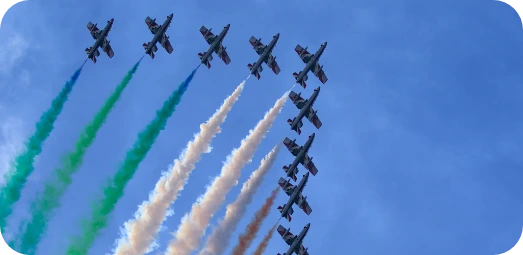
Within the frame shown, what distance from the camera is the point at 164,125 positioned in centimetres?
11394

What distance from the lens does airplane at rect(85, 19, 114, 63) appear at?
12044cm

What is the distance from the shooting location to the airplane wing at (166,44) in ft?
396

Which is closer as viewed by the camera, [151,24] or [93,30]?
[151,24]

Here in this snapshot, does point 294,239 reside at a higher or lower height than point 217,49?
lower

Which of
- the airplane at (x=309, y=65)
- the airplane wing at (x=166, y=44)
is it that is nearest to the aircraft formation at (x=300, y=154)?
the airplane at (x=309, y=65)

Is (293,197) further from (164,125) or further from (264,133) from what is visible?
(164,125)

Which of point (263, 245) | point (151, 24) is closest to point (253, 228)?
point (263, 245)

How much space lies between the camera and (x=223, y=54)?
121m

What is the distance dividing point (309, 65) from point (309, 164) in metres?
13.7

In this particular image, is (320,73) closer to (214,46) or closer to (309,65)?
(309,65)

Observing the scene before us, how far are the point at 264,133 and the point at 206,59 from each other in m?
12.7

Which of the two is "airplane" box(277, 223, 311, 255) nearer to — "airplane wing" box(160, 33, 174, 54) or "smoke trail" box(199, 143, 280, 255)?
"smoke trail" box(199, 143, 280, 255)

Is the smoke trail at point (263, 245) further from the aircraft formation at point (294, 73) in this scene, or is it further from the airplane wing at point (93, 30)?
the airplane wing at point (93, 30)

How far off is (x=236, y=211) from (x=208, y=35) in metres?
25.5
